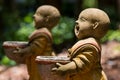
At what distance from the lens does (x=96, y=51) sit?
5184mm

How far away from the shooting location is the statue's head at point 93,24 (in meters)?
5.27

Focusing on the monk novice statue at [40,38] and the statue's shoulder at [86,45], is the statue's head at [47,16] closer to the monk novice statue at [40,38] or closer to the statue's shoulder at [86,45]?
the monk novice statue at [40,38]

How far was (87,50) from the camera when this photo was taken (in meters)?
5.16

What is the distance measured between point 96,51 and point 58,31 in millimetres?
6770

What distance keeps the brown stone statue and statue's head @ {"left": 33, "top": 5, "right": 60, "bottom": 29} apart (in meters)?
1.11

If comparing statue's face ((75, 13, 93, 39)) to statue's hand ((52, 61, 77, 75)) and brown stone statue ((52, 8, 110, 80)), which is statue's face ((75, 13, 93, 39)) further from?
statue's hand ((52, 61, 77, 75))

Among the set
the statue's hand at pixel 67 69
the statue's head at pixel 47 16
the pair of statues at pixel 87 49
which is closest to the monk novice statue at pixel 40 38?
the statue's head at pixel 47 16

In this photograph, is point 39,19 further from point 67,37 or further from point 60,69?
point 67,37

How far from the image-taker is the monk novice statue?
6.32 meters

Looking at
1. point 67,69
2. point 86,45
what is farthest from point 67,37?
point 67,69

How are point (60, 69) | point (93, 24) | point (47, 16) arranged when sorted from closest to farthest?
point (60, 69) → point (93, 24) → point (47, 16)

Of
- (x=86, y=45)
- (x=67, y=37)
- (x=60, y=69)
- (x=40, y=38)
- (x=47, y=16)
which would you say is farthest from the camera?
(x=67, y=37)

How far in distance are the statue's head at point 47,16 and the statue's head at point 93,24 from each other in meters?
1.12

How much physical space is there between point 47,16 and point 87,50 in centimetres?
144
